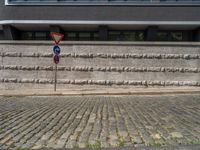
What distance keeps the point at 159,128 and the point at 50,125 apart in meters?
2.60

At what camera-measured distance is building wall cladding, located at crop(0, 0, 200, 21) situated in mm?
21719

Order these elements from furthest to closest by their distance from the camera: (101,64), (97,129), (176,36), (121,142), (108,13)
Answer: (176,36)
(108,13)
(101,64)
(97,129)
(121,142)

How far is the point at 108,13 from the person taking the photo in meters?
21.9

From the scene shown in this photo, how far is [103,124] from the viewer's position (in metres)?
6.51

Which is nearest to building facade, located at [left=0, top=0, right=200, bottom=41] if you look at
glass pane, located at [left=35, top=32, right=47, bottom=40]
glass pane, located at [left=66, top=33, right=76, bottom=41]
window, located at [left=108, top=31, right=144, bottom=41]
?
window, located at [left=108, top=31, right=144, bottom=41]

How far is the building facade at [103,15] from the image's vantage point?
855 inches

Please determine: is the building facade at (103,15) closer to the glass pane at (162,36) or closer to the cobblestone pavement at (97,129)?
the glass pane at (162,36)

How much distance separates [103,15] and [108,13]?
17.5 inches

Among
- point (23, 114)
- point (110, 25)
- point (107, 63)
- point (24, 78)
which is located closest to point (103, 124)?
point (23, 114)

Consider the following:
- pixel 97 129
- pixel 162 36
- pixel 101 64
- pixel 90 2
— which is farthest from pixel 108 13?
pixel 97 129

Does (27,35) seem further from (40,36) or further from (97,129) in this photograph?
(97,129)

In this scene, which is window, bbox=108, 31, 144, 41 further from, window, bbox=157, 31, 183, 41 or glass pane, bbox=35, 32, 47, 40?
glass pane, bbox=35, 32, 47, 40

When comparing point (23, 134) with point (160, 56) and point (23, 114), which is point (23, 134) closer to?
point (23, 114)

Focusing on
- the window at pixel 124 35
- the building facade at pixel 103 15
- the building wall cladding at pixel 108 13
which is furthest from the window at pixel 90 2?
the window at pixel 124 35
